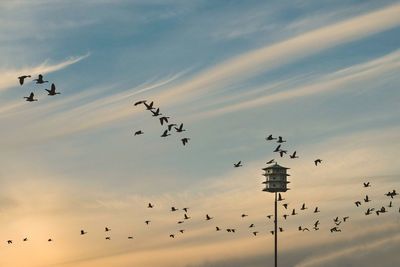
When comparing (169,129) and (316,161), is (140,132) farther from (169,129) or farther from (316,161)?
(316,161)

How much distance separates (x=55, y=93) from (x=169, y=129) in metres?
15.1

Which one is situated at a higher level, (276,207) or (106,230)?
(276,207)

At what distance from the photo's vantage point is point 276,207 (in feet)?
428

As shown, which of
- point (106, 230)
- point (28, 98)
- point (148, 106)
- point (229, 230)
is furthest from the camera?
point (229, 230)

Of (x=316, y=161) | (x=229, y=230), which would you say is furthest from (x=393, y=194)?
(x=229, y=230)

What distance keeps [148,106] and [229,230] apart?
138 feet

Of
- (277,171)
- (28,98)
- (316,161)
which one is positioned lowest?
(28,98)

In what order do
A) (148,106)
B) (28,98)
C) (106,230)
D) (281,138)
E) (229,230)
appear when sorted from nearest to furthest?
(28,98) < (148,106) < (281,138) < (106,230) < (229,230)

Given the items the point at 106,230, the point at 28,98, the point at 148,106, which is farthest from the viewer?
the point at 106,230

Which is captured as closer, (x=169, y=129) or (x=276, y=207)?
(x=169, y=129)

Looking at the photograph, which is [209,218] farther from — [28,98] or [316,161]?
[28,98]

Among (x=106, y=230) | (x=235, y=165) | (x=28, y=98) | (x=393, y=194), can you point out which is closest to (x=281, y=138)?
(x=235, y=165)

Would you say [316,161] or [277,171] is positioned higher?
[277,171]

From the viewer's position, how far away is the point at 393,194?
106062mm
